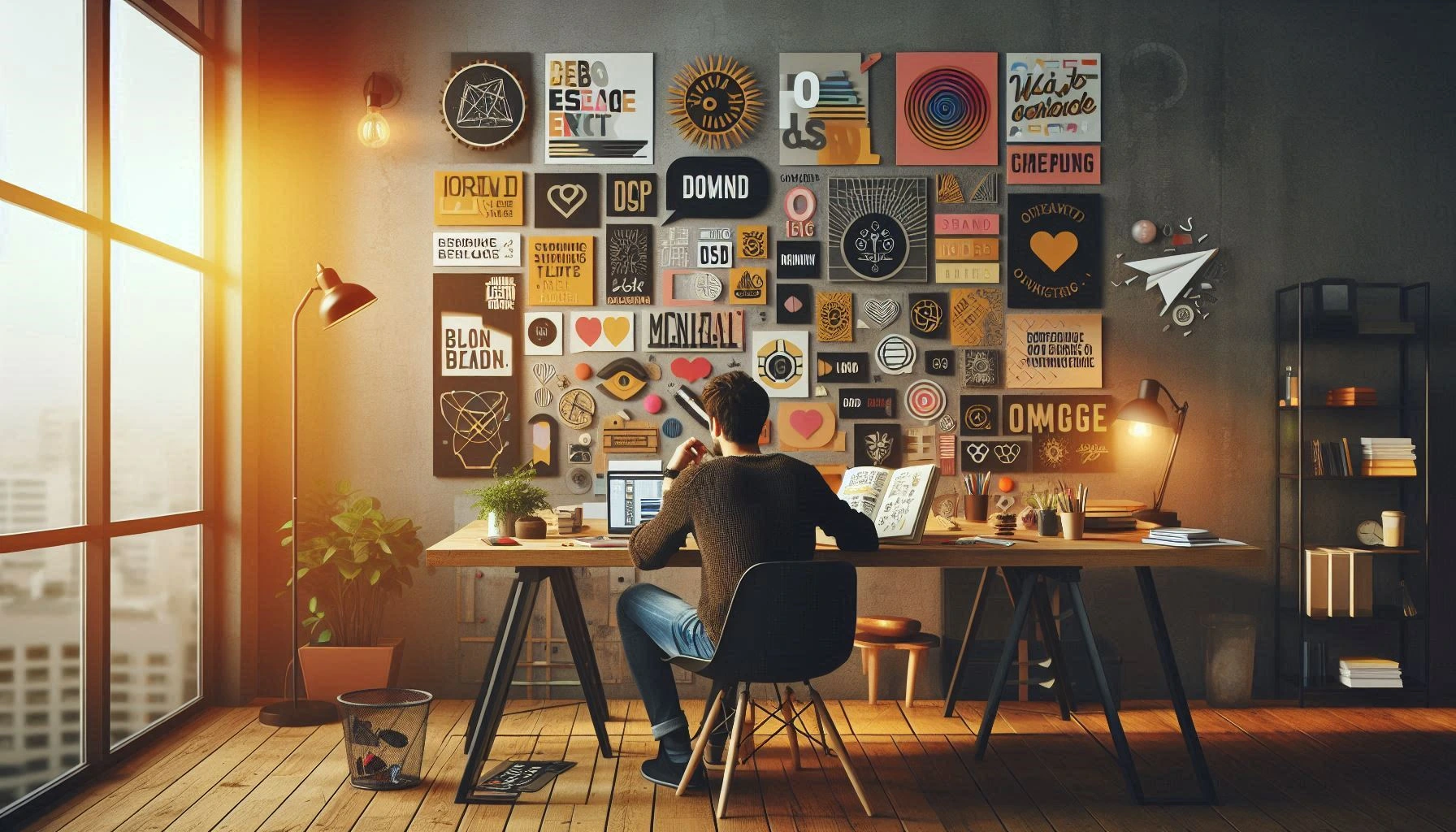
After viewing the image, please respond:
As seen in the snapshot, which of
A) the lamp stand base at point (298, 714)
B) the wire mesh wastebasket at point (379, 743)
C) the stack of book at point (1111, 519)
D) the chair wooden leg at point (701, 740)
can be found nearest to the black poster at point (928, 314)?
the stack of book at point (1111, 519)

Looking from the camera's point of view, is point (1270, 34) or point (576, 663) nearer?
point (576, 663)

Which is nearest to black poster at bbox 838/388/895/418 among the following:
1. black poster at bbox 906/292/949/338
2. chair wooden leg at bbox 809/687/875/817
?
black poster at bbox 906/292/949/338

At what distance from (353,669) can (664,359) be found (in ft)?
6.22

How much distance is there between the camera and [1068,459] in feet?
15.4

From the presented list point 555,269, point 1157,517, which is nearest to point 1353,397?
point 1157,517

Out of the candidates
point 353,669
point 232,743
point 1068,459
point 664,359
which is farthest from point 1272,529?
point 232,743

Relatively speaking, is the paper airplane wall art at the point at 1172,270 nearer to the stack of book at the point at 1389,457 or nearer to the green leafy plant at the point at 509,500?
the stack of book at the point at 1389,457

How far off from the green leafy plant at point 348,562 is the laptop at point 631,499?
1301 mm

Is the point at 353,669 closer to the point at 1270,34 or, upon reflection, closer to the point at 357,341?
the point at 357,341

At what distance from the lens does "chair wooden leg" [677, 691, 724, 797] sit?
10.4 ft

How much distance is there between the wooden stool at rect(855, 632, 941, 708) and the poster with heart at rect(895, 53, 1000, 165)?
2.12m

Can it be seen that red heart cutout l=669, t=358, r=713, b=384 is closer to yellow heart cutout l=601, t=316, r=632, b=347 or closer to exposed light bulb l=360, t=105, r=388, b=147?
yellow heart cutout l=601, t=316, r=632, b=347

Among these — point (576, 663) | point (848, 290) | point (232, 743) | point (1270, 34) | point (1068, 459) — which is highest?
point (1270, 34)

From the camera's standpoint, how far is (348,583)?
4422 mm
